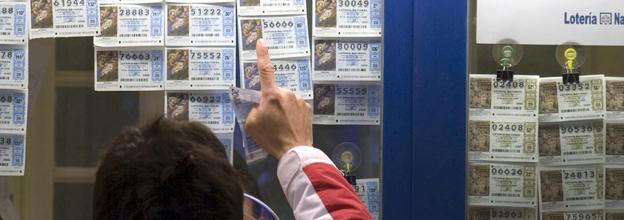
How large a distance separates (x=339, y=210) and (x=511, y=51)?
85 cm

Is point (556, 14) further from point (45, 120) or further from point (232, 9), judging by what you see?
point (45, 120)

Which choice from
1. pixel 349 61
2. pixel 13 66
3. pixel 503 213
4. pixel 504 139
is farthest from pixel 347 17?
pixel 13 66

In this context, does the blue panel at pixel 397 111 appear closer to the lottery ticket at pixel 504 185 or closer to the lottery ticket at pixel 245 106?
the lottery ticket at pixel 504 185

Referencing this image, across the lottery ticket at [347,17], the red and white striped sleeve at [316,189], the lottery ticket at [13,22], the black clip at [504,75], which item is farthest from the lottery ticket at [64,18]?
the black clip at [504,75]

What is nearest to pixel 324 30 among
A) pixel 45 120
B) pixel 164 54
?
pixel 164 54

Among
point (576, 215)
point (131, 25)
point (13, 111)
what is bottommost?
point (576, 215)

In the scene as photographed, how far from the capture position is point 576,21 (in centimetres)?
224

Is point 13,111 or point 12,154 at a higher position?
point 13,111

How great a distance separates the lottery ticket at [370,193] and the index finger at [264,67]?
379 millimetres

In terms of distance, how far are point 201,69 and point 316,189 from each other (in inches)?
29.5

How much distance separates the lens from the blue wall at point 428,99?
2.22 metres

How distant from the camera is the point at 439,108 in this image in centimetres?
223

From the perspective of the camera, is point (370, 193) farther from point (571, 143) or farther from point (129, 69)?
point (129, 69)

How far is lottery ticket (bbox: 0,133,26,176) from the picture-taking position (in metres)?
2.31
